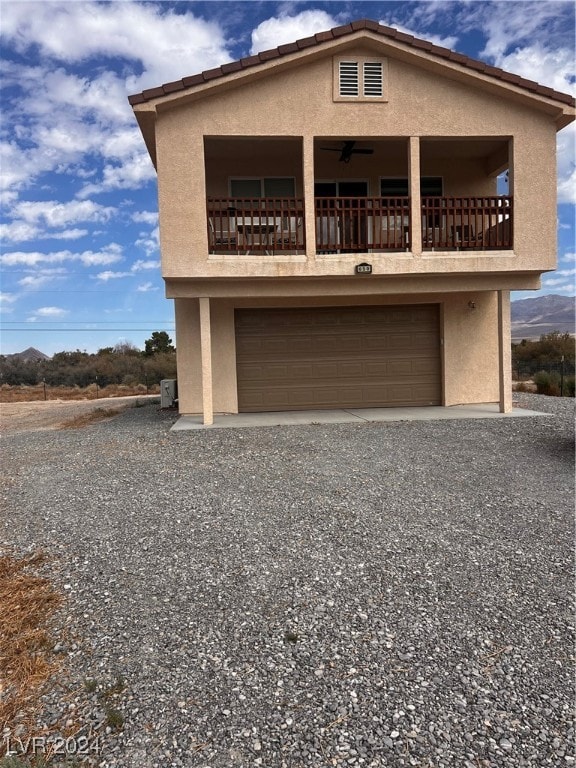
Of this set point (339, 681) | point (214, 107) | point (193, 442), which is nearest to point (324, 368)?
point (193, 442)

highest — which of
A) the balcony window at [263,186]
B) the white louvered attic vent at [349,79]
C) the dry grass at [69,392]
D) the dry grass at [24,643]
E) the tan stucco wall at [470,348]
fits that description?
the white louvered attic vent at [349,79]

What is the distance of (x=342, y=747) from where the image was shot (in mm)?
2328

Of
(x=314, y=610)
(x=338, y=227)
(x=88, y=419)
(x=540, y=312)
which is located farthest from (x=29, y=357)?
(x=540, y=312)

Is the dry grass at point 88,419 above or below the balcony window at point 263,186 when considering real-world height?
below

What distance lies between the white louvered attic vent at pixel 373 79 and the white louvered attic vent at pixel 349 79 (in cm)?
21

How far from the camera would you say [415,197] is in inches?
425

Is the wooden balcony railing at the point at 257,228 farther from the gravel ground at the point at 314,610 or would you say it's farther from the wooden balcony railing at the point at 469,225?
Answer: the gravel ground at the point at 314,610

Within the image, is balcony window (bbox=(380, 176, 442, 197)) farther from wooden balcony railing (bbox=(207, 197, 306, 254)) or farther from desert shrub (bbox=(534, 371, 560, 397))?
desert shrub (bbox=(534, 371, 560, 397))

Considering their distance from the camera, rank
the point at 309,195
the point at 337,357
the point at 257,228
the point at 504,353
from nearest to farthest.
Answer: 1. the point at 309,195
2. the point at 257,228
3. the point at 504,353
4. the point at 337,357

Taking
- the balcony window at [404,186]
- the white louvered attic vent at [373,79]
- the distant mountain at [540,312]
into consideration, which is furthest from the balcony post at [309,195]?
the distant mountain at [540,312]

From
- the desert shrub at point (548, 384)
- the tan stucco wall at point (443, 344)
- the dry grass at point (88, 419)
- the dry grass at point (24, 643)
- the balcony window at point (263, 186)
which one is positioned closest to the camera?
the dry grass at point (24, 643)

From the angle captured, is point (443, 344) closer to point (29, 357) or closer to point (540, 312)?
point (29, 357)

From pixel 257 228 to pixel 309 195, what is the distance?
1363 mm

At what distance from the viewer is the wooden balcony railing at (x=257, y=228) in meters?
10.7
